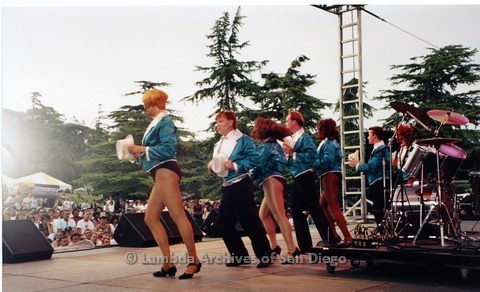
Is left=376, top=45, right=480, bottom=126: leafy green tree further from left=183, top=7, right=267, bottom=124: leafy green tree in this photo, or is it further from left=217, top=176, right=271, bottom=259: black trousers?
left=217, top=176, right=271, bottom=259: black trousers

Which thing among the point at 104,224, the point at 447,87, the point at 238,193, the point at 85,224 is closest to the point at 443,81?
the point at 447,87

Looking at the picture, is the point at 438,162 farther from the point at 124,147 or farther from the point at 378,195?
the point at 124,147

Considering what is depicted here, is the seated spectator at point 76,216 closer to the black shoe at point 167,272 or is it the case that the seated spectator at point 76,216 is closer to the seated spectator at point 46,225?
the seated spectator at point 46,225

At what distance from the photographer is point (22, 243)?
18.3 feet

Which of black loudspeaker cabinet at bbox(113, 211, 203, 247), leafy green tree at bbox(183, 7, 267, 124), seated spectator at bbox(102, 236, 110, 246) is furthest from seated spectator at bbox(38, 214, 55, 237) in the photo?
leafy green tree at bbox(183, 7, 267, 124)

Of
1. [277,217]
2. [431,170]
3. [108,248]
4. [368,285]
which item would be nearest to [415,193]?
[431,170]

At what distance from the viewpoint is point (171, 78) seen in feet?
17.3

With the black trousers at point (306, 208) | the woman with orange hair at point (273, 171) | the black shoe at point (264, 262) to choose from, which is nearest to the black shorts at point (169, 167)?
the woman with orange hair at point (273, 171)

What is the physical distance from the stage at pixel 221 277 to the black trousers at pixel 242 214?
0.84 ft

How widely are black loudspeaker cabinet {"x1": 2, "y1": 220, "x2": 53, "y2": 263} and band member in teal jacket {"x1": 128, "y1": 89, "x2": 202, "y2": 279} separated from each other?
1.86 m

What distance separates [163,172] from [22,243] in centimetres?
224

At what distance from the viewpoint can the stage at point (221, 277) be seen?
392 cm

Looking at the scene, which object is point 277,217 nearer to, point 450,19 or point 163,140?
point 163,140

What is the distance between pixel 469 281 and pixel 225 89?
10.2 ft
